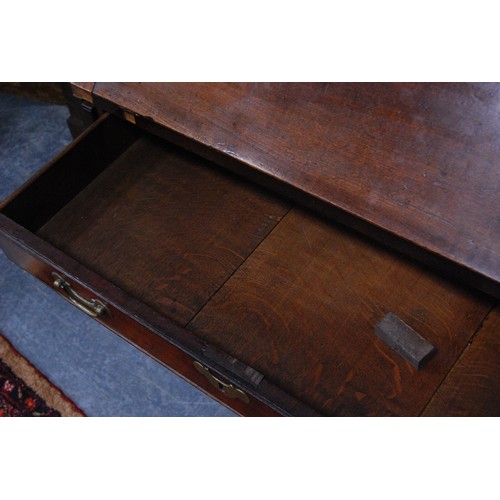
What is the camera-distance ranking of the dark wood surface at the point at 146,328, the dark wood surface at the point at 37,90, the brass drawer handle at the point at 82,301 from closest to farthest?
the dark wood surface at the point at 146,328 < the brass drawer handle at the point at 82,301 < the dark wood surface at the point at 37,90

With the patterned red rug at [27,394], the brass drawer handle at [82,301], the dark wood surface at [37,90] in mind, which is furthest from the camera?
the dark wood surface at [37,90]

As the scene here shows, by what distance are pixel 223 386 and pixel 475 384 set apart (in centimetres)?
40

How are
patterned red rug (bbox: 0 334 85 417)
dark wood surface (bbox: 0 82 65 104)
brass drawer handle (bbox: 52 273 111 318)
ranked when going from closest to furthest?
brass drawer handle (bbox: 52 273 111 318)
patterned red rug (bbox: 0 334 85 417)
dark wood surface (bbox: 0 82 65 104)

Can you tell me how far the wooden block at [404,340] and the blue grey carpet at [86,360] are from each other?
21.7 inches

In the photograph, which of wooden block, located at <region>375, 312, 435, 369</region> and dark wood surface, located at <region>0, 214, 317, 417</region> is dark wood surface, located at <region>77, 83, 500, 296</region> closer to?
wooden block, located at <region>375, 312, 435, 369</region>

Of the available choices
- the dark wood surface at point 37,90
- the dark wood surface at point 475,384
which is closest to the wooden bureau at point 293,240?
→ the dark wood surface at point 475,384

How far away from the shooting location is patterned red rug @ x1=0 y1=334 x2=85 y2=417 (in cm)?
164

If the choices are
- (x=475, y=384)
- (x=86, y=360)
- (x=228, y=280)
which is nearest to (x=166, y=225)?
(x=228, y=280)

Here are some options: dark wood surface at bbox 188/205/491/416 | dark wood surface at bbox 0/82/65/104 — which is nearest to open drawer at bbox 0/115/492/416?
dark wood surface at bbox 188/205/491/416

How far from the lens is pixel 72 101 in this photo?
180 centimetres

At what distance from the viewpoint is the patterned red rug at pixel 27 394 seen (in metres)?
1.64

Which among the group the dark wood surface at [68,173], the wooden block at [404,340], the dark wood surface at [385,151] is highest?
the dark wood surface at [385,151]

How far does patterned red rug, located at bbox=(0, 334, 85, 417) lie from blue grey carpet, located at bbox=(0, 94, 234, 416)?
2 cm

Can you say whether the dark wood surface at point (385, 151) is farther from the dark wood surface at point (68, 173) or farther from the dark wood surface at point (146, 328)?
the dark wood surface at point (146, 328)
